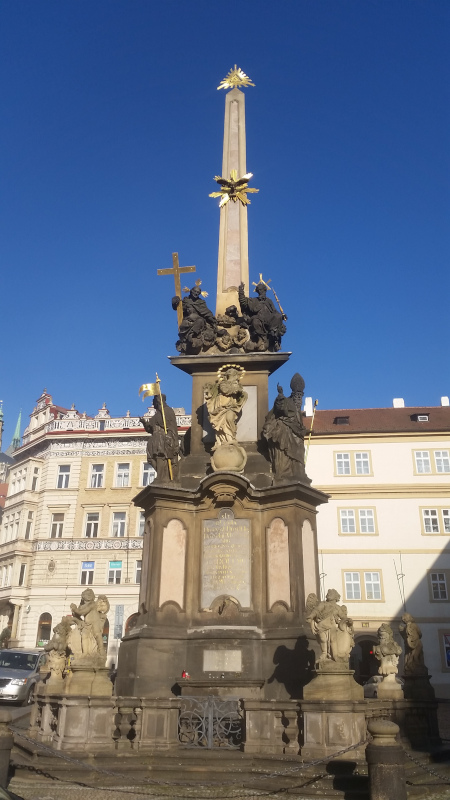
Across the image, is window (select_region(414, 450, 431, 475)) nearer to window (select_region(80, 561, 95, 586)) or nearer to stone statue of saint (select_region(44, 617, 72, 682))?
window (select_region(80, 561, 95, 586))

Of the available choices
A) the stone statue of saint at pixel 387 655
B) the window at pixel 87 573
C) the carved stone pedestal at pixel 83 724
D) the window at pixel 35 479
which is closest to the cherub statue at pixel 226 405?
the stone statue of saint at pixel 387 655

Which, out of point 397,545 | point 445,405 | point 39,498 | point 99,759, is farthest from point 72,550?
point 99,759

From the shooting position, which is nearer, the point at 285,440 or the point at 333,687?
the point at 333,687

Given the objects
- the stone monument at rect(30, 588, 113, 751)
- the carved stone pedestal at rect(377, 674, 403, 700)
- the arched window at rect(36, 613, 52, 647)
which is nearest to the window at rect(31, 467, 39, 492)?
the arched window at rect(36, 613, 52, 647)

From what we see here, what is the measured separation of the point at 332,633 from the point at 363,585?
84.0 ft

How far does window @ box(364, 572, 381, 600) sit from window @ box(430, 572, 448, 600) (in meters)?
2.51

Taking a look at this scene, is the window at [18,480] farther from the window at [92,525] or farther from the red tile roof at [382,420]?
the red tile roof at [382,420]

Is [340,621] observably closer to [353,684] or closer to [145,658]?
[353,684]

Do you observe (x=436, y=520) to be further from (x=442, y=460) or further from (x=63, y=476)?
(x=63, y=476)

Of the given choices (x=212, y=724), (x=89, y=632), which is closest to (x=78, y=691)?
(x=89, y=632)

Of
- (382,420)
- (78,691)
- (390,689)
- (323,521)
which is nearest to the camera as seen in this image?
(78,691)

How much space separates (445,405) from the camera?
1650 inches

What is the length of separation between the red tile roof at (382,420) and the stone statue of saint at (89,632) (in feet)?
82.9

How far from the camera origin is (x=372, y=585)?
33656 mm
